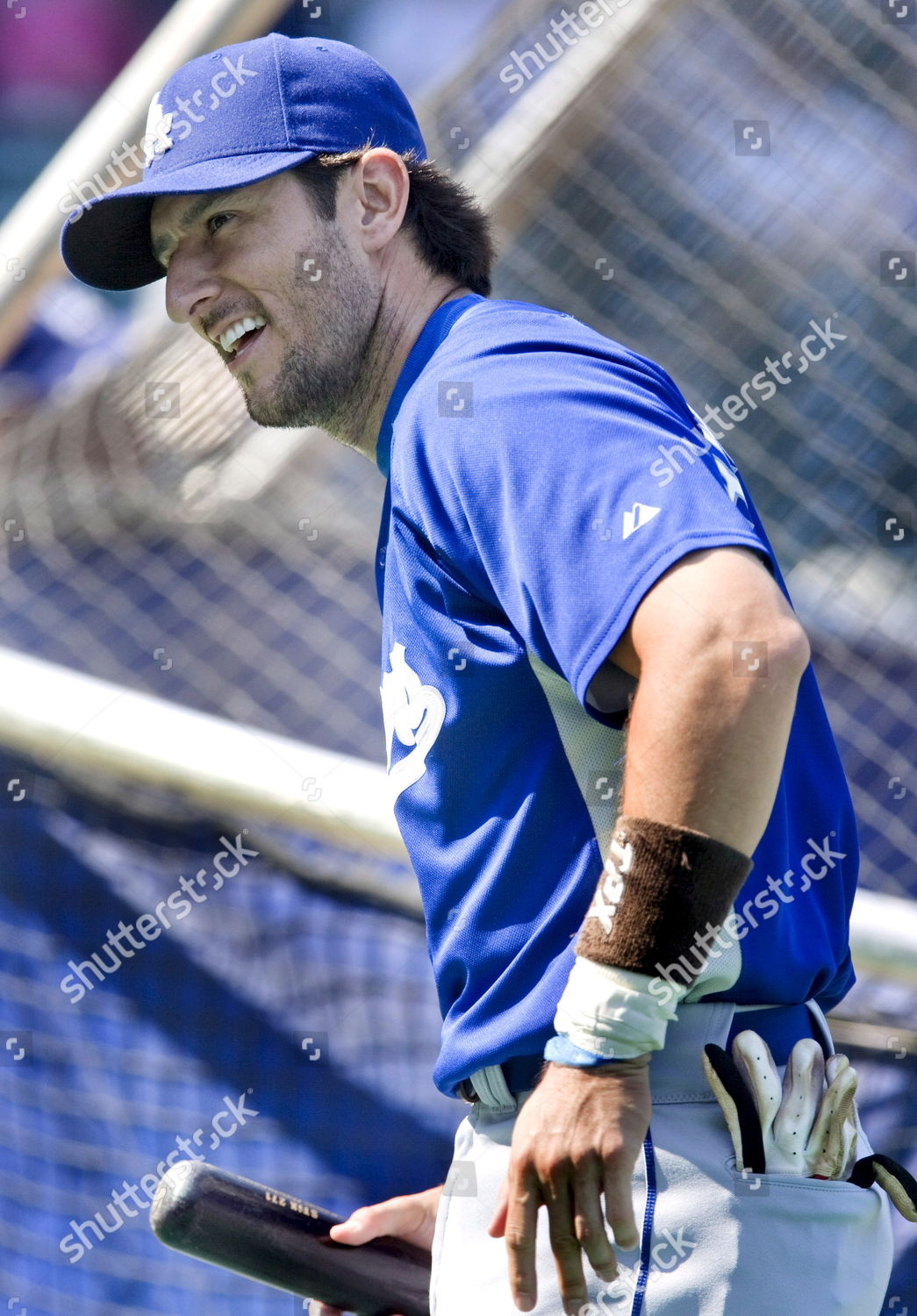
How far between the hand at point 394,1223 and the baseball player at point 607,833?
0.69ft

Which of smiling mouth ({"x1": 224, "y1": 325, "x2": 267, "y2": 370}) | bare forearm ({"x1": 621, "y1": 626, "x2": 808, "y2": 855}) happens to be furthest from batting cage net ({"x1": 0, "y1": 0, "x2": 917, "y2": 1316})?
bare forearm ({"x1": 621, "y1": 626, "x2": 808, "y2": 855})

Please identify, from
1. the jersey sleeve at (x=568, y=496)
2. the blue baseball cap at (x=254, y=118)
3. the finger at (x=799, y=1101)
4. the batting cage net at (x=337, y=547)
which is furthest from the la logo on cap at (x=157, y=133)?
the batting cage net at (x=337, y=547)

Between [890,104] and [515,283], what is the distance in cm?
117

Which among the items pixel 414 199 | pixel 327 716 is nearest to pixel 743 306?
pixel 327 716

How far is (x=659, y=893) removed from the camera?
1.06 metres

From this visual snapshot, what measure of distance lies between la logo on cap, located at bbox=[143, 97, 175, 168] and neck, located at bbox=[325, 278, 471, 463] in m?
0.28

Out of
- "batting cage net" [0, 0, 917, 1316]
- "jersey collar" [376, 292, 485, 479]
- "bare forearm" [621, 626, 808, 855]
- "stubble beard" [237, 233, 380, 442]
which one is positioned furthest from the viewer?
"batting cage net" [0, 0, 917, 1316]

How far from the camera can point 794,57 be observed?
436 centimetres

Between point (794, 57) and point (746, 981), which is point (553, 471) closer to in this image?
point (746, 981)

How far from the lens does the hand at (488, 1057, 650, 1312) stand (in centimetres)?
106

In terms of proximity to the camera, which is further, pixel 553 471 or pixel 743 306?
pixel 743 306

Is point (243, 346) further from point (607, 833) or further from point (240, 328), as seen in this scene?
point (607, 833)

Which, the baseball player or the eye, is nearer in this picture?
the baseball player

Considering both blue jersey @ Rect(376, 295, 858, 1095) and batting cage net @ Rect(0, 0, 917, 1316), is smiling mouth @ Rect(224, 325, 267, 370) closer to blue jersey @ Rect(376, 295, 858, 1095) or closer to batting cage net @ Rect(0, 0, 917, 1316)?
blue jersey @ Rect(376, 295, 858, 1095)
